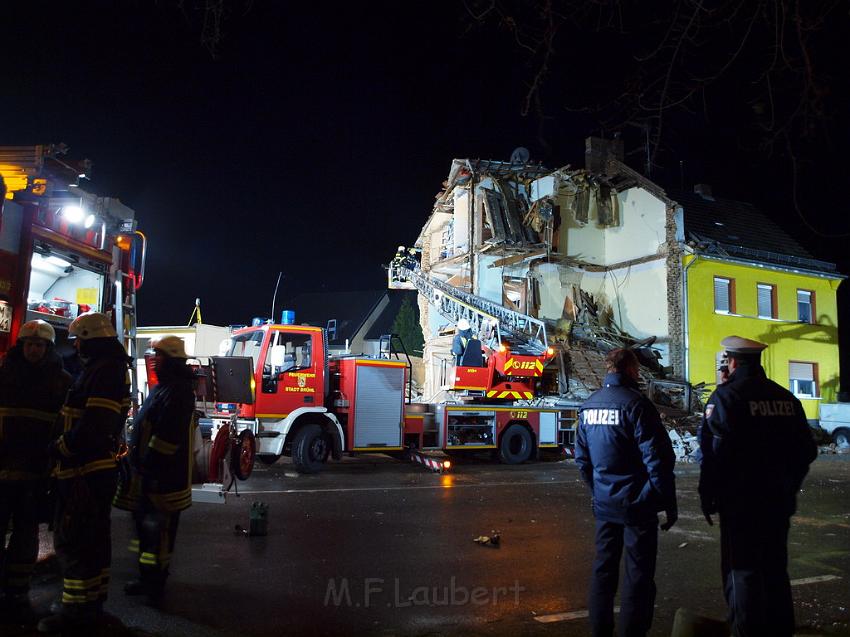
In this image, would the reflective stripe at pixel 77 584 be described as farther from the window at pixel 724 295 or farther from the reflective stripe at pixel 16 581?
the window at pixel 724 295

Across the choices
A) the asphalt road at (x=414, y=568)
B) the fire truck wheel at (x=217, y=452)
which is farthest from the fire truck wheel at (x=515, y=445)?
the fire truck wheel at (x=217, y=452)

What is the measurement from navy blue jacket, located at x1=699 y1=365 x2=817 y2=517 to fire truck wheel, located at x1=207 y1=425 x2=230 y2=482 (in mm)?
4872

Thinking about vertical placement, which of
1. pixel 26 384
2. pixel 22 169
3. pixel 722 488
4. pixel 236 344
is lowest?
pixel 722 488

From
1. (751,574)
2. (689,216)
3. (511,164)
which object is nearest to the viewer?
(751,574)

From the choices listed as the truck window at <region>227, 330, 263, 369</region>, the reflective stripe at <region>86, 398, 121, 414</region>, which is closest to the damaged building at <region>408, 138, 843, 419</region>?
the truck window at <region>227, 330, 263, 369</region>

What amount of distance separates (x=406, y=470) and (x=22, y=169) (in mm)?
8749

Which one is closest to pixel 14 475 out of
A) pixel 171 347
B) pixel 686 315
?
pixel 171 347

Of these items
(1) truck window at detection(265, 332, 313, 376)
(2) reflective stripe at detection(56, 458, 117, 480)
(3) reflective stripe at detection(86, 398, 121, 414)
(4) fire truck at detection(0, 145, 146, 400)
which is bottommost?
(2) reflective stripe at detection(56, 458, 117, 480)

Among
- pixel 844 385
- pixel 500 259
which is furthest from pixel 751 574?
pixel 844 385

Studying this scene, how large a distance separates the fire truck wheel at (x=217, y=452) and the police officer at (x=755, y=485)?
193 inches

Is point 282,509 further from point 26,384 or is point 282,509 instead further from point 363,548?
point 26,384

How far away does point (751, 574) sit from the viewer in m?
3.55

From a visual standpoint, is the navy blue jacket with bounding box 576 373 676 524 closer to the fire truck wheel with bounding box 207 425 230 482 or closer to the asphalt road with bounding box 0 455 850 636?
the asphalt road with bounding box 0 455 850 636

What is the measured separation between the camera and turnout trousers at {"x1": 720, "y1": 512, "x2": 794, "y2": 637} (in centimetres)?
351
